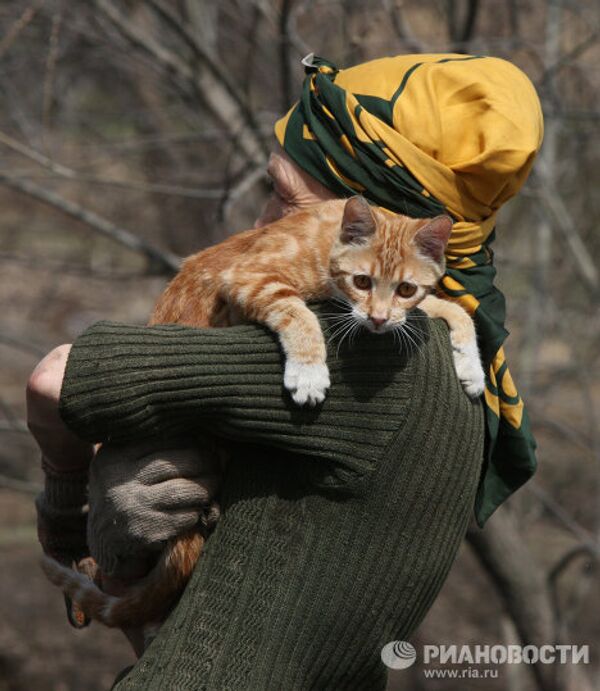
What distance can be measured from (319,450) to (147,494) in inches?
13.8

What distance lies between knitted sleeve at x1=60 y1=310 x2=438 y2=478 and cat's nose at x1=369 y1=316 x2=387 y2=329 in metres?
0.08

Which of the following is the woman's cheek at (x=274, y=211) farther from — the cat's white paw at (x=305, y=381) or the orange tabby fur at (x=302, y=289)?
the cat's white paw at (x=305, y=381)

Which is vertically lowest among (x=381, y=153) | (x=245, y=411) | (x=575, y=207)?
(x=575, y=207)

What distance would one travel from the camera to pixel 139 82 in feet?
18.7

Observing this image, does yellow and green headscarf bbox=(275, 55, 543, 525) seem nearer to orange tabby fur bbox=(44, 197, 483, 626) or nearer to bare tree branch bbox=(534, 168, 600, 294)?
orange tabby fur bbox=(44, 197, 483, 626)

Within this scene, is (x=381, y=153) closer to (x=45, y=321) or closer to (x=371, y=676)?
(x=371, y=676)

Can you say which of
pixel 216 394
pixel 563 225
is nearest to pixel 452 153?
pixel 216 394

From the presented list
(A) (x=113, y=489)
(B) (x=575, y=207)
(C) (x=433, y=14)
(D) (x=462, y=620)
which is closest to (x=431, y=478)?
(A) (x=113, y=489)

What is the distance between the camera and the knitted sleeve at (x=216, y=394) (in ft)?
6.04

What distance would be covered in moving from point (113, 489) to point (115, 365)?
0.86ft

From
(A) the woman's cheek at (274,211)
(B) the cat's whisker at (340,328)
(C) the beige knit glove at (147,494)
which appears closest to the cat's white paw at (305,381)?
(B) the cat's whisker at (340,328)

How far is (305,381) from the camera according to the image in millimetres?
1873

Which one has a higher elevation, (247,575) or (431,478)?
(431,478)

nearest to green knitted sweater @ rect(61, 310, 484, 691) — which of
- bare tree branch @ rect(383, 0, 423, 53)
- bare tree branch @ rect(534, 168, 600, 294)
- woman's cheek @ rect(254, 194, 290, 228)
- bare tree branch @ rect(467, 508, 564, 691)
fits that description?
woman's cheek @ rect(254, 194, 290, 228)
